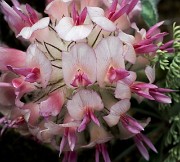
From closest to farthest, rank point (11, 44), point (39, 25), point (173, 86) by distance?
point (39, 25) < point (173, 86) < point (11, 44)

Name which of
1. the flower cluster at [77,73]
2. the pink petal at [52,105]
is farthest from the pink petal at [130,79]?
the pink petal at [52,105]

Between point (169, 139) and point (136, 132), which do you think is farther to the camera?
point (169, 139)

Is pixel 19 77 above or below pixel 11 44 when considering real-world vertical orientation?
above

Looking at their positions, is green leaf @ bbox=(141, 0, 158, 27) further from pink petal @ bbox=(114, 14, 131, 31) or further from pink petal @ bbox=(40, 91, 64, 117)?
pink petal @ bbox=(40, 91, 64, 117)

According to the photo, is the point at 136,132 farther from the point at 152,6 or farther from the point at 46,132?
the point at 152,6

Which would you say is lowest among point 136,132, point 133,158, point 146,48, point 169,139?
point 133,158

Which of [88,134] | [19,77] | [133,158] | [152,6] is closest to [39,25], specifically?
[19,77]

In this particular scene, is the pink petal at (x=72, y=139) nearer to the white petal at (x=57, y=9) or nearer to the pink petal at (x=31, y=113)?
the pink petal at (x=31, y=113)
